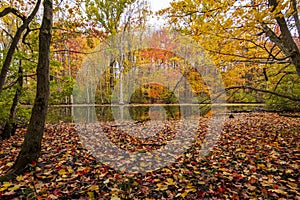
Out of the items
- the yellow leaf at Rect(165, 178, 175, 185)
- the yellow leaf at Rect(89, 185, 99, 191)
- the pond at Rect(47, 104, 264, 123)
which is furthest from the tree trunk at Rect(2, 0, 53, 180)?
the pond at Rect(47, 104, 264, 123)

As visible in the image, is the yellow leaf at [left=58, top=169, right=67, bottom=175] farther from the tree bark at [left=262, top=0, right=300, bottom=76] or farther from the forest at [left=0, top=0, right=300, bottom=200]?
the tree bark at [left=262, top=0, right=300, bottom=76]

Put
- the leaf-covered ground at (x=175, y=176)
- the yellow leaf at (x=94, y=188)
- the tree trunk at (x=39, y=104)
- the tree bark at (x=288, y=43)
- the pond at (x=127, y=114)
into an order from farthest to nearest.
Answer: the pond at (x=127, y=114) → the tree bark at (x=288, y=43) → the tree trunk at (x=39, y=104) → the yellow leaf at (x=94, y=188) → the leaf-covered ground at (x=175, y=176)

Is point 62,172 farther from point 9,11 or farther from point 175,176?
point 9,11

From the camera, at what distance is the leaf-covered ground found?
88.4 inches

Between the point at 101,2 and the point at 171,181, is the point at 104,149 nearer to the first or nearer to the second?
the point at 171,181

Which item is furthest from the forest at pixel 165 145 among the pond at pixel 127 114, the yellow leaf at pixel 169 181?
the pond at pixel 127 114

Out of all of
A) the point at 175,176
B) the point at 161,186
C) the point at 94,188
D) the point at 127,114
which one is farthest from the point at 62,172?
the point at 127,114

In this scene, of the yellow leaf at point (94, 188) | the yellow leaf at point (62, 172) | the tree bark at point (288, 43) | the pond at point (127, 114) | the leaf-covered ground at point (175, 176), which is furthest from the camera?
the pond at point (127, 114)

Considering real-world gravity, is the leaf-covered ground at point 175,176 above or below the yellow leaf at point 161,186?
above

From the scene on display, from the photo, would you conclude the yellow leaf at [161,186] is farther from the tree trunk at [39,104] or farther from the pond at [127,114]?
the pond at [127,114]

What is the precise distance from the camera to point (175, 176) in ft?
9.08

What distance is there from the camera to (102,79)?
22859mm

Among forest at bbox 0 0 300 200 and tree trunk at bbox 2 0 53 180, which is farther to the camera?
tree trunk at bbox 2 0 53 180

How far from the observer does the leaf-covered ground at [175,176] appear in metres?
2.24
